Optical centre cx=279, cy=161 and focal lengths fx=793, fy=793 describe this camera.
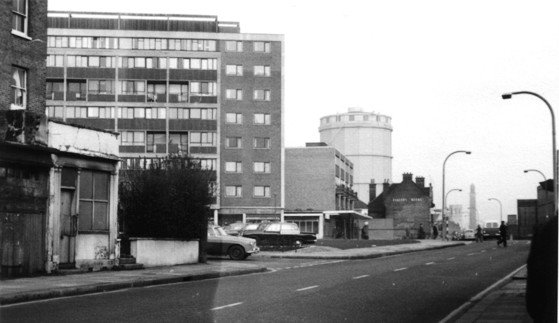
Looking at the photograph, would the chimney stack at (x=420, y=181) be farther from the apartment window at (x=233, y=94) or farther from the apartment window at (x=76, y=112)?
the apartment window at (x=76, y=112)

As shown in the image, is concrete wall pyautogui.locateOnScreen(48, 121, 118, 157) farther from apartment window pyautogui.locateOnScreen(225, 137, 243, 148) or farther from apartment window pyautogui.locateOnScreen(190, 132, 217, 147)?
apartment window pyautogui.locateOnScreen(225, 137, 243, 148)

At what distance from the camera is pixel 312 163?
101312mm

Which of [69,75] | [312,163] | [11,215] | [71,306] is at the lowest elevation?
[71,306]

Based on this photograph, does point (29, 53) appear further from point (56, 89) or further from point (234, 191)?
point (234, 191)

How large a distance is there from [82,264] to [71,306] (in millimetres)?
10496

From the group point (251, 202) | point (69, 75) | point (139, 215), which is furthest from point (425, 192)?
point (139, 215)

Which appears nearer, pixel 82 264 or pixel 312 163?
pixel 82 264

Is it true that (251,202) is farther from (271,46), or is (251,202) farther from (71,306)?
(71,306)

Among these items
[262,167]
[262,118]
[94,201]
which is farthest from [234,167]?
Result: [94,201]

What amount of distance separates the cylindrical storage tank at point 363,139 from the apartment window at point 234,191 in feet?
115

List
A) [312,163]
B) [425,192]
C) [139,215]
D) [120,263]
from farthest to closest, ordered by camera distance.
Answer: [425,192] → [312,163] → [139,215] → [120,263]

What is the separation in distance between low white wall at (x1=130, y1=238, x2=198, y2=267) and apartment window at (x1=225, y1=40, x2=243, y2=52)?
64482mm

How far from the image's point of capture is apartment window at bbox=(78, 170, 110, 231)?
84.3ft

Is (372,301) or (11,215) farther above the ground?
(11,215)
